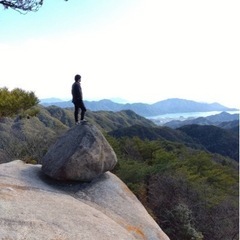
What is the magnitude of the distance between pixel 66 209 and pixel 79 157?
340 cm

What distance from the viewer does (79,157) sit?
1260cm

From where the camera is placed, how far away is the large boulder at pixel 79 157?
12438 millimetres

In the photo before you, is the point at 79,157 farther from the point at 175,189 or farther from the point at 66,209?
the point at 175,189

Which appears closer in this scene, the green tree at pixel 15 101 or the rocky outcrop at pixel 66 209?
the rocky outcrop at pixel 66 209

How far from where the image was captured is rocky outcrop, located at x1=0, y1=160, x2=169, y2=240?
25.6ft

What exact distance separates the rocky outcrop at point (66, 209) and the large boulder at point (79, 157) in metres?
0.39

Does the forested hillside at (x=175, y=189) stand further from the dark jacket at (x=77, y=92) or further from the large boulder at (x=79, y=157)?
the large boulder at (x=79, y=157)

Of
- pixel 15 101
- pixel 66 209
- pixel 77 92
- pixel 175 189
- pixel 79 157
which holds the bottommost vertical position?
pixel 175 189

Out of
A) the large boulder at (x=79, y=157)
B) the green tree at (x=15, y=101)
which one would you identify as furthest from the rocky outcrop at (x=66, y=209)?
the green tree at (x=15, y=101)

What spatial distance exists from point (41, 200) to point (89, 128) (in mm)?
4305

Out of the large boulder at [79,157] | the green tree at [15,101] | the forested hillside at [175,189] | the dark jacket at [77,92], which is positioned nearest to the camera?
the large boulder at [79,157]

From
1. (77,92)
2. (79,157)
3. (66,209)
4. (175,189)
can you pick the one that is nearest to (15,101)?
(77,92)

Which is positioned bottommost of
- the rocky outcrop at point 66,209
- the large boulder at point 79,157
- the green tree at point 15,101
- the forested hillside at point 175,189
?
the forested hillside at point 175,189

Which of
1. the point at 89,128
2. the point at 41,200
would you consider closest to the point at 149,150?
the point at 89,128
